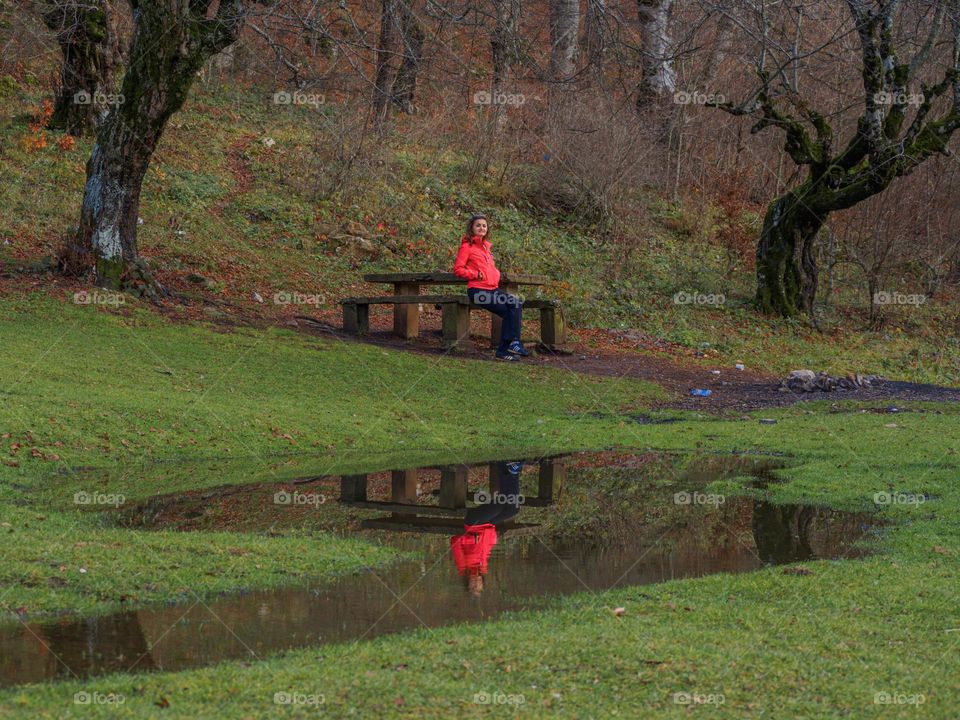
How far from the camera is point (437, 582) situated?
7555 mm

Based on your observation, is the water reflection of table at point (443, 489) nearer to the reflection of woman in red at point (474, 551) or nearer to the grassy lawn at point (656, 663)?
the reflection of woman in red at point (474, 551)

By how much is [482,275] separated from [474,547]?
9.31 m

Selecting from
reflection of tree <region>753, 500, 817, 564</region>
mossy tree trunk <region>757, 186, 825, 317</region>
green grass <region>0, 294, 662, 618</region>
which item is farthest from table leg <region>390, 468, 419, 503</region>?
mossy tree trunk <region>757, 186, 825, 317</region>

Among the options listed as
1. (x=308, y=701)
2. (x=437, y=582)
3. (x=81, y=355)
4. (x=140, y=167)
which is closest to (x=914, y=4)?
(x=140, y=167)

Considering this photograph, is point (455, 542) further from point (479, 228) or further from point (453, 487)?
point (479, 228)

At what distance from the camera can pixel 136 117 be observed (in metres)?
18.1

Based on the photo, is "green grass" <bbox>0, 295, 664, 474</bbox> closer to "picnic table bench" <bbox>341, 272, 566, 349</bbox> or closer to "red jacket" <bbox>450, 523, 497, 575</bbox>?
"picnic table bench" <bbox>341, 272, 566, 349</bbox>

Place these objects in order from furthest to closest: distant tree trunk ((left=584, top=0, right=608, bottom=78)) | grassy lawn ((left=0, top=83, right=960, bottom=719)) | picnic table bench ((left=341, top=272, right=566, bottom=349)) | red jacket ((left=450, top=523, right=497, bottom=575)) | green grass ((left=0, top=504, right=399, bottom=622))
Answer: picnic table bench ((left=341, top=272, right=566, bottom=349)), distant tree trunk ((left=584, top=0, right=608, bottom=78)), red jacket ((left=450, top=523, right=497, bottom=575)), green grass ((left=0, top=504, right=399, bottom=622)), grassy lawn ((left=0, top=83, right=960, bottom=719))

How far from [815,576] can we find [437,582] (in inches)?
100

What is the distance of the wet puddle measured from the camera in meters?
6.18

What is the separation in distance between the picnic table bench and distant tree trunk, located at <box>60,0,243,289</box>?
3.91 meters

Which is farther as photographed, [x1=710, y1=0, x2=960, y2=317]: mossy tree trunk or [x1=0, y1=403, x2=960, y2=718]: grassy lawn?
[x1=710, y1=0, x2=960, y2=317]: mossy tree trunk

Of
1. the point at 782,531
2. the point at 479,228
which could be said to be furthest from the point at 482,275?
the point at 782,531

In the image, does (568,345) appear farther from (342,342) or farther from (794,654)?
(794,654)
